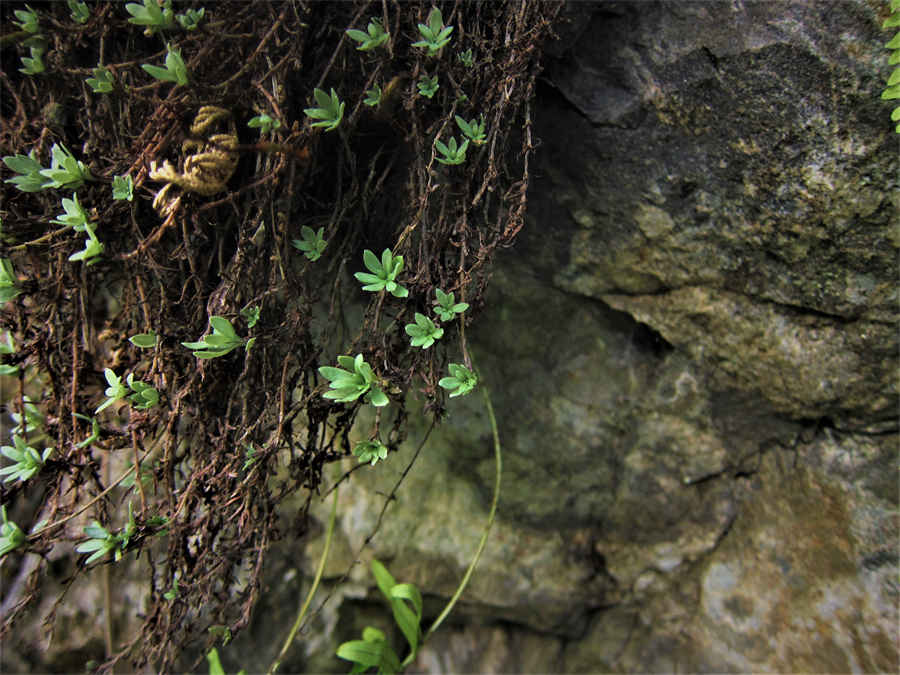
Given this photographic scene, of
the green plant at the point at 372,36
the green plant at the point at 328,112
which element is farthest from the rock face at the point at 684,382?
the green plant at the point at 328,112

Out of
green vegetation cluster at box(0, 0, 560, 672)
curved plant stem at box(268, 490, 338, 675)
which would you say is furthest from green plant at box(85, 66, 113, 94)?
curved plant stem at box(268, 490, 338, 675)

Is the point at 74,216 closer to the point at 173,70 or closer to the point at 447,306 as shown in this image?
the point at 173,70

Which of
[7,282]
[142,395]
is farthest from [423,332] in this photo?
[7,282]

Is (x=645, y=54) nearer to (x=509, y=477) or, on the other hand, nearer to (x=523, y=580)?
(x=509, y=477)

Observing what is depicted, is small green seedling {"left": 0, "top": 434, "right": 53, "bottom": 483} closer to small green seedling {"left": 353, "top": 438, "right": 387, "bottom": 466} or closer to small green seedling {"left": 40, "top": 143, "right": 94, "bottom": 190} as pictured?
small green seedling {"left": 40, "top": 143, "right": 94, "bottom": 190}

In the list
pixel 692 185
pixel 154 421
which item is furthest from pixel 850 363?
pixel 154 421
